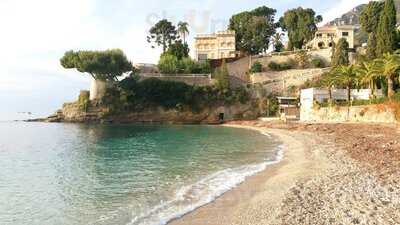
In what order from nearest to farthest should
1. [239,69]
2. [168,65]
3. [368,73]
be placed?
1. [368,73]
2. [168,65]
3. [239,69]

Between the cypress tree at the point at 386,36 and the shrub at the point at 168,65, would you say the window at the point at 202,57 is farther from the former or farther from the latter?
the cypress tree at the point at 386,36

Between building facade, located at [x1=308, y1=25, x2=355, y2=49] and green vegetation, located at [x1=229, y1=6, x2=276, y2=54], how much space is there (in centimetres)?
978

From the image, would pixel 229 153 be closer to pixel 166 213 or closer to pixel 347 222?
pixel 166 213

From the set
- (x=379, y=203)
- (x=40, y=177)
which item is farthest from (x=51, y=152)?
(x=379, y=203)

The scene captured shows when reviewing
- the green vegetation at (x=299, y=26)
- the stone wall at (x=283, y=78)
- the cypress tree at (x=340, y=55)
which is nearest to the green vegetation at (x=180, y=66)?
the stone wall at (x=283, y=78)

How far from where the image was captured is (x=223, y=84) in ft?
238

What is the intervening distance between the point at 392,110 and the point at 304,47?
45.3 m

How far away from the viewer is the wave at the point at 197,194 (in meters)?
11.3

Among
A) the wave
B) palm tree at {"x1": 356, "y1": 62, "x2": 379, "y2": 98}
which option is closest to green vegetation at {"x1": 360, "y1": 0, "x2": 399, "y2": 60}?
palm tree at {"x1": 356, "y1": 62, "x2": 379, "y2": 98}

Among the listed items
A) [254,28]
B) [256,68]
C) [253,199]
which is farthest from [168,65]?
[253,199]

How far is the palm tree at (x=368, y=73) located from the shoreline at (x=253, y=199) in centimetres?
2975

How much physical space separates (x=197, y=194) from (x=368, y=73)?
3845 cm

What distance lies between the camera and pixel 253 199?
1298 centimetres

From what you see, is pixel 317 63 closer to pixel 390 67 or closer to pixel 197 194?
pixel 390 67
